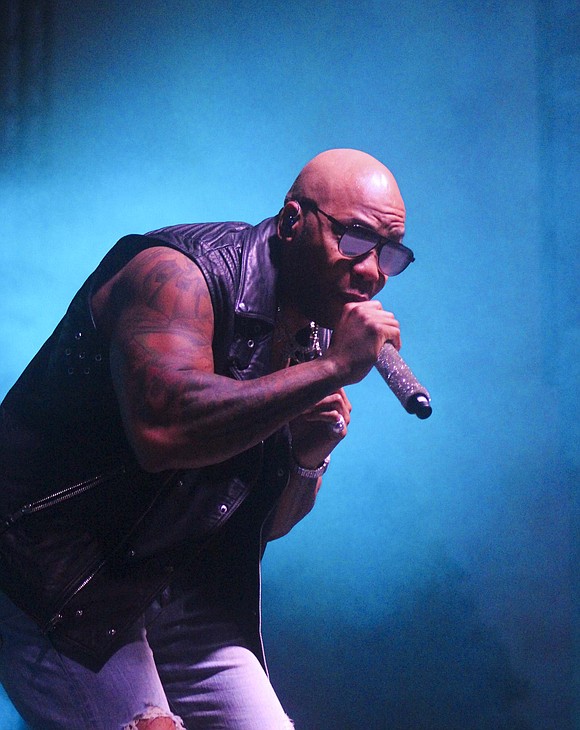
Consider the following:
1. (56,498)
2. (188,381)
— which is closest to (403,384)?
(188,381)

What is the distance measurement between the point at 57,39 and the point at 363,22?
93 cm

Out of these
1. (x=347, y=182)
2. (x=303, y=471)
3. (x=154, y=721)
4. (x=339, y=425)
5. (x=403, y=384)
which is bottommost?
(x=154, y=721)

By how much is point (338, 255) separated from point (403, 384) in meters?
0.33

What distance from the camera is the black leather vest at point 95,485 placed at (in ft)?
4.15

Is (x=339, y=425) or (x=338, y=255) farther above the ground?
(x=338, y=255)

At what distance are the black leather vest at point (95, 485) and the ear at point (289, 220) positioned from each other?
0.15 metres

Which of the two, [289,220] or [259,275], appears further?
[289,220]

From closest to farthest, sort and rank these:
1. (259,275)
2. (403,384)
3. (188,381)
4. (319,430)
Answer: (188,381) < (403,384) < (259,275) < (319,430)

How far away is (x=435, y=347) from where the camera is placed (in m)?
2.39

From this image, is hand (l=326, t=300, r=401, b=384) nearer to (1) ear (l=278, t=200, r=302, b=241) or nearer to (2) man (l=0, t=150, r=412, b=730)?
(2) man (l=0, t=150, r=412, b=730)

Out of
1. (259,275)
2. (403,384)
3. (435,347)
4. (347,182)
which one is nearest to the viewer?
(403,384)

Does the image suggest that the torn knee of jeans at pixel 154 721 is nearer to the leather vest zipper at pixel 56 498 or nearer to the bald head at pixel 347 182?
the leather vest zipper at pixel 56 498

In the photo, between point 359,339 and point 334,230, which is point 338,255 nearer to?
point 334,230

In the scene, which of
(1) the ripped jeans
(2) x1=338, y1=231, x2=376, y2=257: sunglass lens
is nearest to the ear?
(2) x1=338, y1=231, x2=376, y2=257: sunglass lens
